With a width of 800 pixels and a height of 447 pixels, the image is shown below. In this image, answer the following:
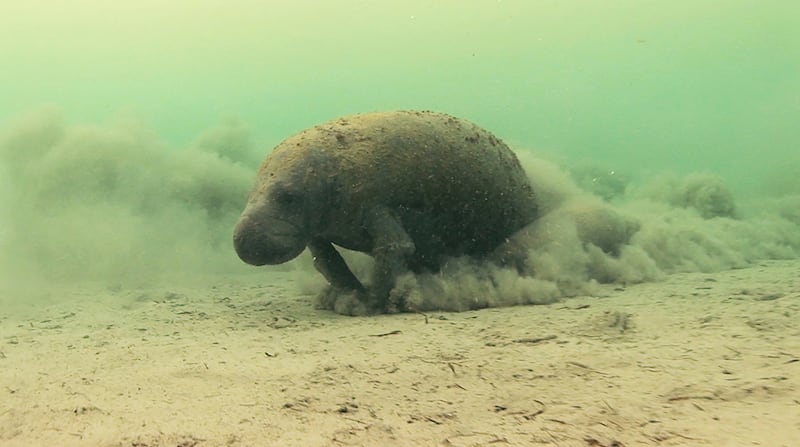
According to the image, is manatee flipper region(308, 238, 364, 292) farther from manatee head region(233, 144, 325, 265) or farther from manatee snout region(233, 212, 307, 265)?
manatee snout region(233, 212, 307, 265)

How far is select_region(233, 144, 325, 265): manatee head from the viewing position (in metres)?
4.92

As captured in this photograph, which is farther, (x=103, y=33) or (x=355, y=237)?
(x=103, y=33)

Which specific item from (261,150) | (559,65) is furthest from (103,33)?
(261,150)

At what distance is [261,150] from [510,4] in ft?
105

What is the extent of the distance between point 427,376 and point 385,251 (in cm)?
236

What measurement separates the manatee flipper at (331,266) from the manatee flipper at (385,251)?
0.44m

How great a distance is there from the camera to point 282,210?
5109mm

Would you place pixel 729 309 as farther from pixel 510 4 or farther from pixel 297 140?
pixel 510 4

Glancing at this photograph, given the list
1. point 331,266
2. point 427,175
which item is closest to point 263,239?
point 331,266

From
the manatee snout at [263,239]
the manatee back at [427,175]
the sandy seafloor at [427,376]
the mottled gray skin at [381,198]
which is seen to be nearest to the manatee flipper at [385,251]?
the mottled gray skin at [381,198]

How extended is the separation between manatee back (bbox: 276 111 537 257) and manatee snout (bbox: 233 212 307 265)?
0.51 metres

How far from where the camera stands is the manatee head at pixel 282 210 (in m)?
4.92

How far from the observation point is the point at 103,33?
62500 mm

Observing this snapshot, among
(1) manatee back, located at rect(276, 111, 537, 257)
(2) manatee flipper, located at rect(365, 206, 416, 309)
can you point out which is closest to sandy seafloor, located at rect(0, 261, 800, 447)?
(2) manatee flipper, located at rect(365, 206, 416, 309)
